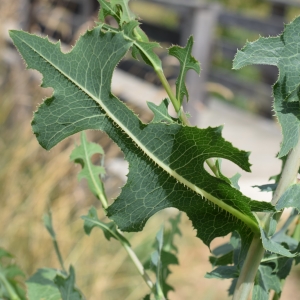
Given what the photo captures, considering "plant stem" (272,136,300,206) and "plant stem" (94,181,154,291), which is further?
"plant stem" (94,181,154,291)

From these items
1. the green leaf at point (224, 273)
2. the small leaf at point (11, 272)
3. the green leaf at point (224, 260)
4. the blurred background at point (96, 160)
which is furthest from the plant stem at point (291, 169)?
Result: the blurred background at point (96, 160)

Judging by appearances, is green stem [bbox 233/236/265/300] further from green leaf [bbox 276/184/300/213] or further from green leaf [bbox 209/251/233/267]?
green leaf [bbox 209/251/233/267]

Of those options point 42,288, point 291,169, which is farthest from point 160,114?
point 42,288

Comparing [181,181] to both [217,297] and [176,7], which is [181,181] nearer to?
[217,297]

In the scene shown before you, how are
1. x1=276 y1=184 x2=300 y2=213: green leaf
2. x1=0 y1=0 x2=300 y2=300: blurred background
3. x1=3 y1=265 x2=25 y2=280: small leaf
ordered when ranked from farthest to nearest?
x1=0 y1=0 x2=300 y2=300: blurred background → x1=3 y1=265 x2=25 y2=280: small leaf → x1=276 y1=184 x2=300 y2=213: green leaf

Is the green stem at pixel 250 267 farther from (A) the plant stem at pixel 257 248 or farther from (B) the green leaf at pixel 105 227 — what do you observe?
(B) the green leaf at pixel 105 227

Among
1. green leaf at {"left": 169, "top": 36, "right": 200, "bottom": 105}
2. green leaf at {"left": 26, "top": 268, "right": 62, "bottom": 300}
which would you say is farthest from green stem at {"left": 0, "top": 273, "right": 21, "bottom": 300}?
green leaf at {"left": 169, "top": 36, "right": 200, "bottom": 105}

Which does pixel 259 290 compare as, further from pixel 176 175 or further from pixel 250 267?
pixel 176 175
